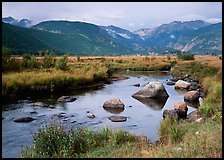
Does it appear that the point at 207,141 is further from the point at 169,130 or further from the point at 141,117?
the point at 141,117

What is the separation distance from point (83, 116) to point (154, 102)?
790cm

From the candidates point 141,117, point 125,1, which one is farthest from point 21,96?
point 125,1

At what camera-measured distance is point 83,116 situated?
773 inches

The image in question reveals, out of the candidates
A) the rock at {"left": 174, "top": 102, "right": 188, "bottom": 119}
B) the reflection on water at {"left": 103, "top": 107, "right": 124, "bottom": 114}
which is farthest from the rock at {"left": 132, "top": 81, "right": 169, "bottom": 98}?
the rock at {"left": 174, "top": 102, "right": 188, "bottom": 119}

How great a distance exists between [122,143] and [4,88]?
1565 cm

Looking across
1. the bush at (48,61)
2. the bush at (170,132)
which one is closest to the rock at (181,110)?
the bush at (170,132)

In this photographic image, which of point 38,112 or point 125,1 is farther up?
point 125,1

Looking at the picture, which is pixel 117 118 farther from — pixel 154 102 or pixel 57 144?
pixel 57 144

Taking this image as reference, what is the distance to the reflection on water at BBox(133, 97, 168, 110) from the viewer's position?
23.6m

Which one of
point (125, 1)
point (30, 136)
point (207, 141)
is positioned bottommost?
point (30, 136)

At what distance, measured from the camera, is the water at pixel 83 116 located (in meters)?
14.4

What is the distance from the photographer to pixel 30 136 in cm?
1456

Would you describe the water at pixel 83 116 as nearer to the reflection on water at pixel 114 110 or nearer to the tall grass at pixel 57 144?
the reflection on water at pixel 114 110

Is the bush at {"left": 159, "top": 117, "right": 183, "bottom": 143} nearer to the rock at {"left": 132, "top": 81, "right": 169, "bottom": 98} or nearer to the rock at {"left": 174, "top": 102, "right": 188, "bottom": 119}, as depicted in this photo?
the rock at {"left": 174, "top": 102, "right": 188, "bottom": 119}
